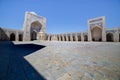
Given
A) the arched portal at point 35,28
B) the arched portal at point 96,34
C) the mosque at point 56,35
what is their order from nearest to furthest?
the mosque at point 56,35, the arched portal at point 96,34, the arched portal at point 35,28

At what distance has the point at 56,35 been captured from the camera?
24500 millimetres

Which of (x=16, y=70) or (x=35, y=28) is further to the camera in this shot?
(x=35, y=28)

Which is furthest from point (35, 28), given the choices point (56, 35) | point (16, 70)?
point (16, 70)

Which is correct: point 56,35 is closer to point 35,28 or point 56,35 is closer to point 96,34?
point 35,28

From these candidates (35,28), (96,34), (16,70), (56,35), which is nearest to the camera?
(16,70)

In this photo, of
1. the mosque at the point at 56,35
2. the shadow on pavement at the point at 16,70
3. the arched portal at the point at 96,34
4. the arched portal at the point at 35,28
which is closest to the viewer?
the shadow on pavement at the point at 16,70

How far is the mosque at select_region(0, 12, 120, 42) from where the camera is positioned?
13.8 metres

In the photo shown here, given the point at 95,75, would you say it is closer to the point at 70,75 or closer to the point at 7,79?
the point at 70,75

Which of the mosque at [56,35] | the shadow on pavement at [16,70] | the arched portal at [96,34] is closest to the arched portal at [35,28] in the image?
the mosque at [56,35]

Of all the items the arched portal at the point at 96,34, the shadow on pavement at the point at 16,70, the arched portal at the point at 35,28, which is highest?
the arched portal at the point at 35,28

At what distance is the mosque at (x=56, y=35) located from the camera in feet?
45.3

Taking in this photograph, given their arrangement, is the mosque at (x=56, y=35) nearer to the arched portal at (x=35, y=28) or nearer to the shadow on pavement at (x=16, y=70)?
the arched portal at (x=35, y=28)

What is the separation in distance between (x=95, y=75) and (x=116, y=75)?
1.14 feet

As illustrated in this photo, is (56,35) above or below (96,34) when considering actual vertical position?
above
